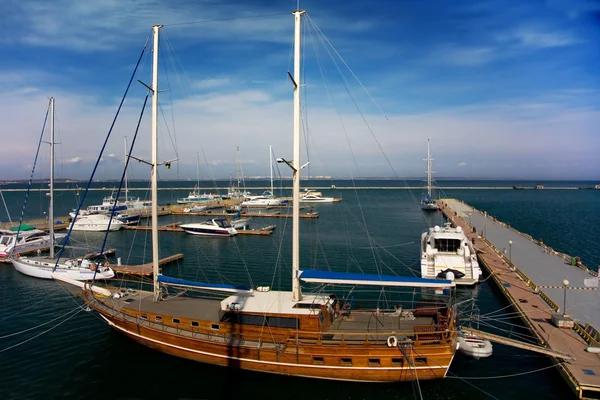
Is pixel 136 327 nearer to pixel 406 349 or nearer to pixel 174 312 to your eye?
pixel 174 312

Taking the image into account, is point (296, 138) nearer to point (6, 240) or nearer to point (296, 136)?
point (296, 136)

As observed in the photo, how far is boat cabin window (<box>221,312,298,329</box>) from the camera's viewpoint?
16.1m

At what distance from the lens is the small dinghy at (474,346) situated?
16.7 metres

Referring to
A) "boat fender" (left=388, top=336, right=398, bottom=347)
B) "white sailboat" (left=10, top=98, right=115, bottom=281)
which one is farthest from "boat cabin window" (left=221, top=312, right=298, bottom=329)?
"white sailboat" (left=10, top=98, right=115, bottom=281)

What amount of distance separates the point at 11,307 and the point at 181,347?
53.0ft

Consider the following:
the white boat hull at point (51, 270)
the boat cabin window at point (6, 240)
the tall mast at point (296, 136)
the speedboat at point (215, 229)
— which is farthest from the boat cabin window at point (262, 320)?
the speedboat at point (215, 229)

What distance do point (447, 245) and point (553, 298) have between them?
30.3ft

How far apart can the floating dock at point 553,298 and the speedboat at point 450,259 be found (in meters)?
1.83

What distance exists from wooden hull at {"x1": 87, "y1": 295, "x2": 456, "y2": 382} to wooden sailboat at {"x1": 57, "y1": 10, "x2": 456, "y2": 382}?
0.13 feet

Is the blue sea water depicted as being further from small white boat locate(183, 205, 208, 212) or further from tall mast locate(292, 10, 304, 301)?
small white boat locate(183, 205, 208, 212)

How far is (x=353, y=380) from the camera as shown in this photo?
15719mm

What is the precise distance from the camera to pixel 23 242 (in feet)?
131

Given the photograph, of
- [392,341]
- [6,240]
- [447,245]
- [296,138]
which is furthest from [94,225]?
[392,341]

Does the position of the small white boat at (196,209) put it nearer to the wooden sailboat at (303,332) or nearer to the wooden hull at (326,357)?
the wooden sailboat at (303,332)
